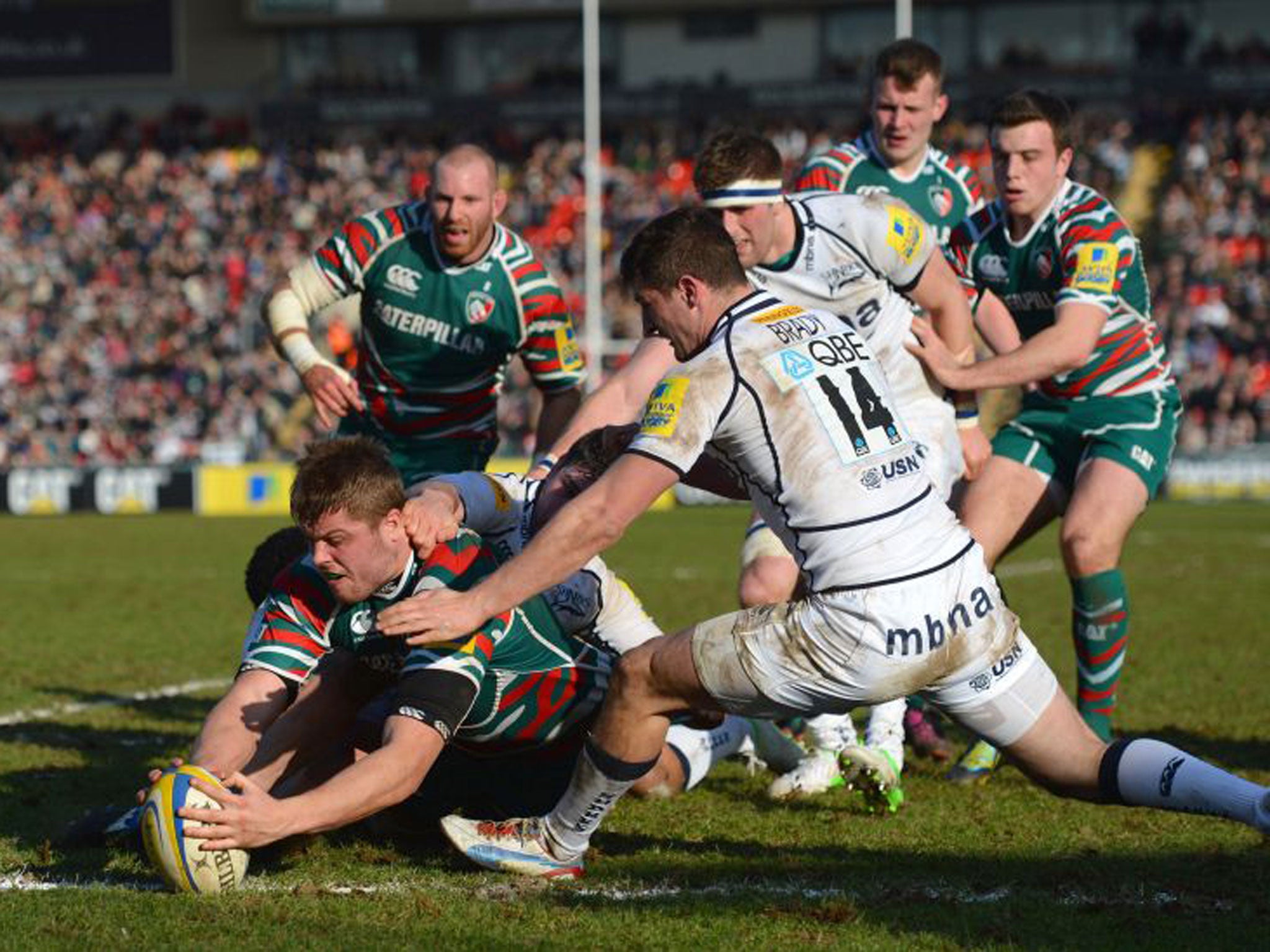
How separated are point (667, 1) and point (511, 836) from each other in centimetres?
3806

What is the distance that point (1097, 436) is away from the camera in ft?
24.6

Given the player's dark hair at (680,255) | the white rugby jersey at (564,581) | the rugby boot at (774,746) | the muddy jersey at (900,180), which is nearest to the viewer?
the player's dark hair at (680,255)

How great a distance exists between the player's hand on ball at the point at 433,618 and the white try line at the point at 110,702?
4260 millimetres

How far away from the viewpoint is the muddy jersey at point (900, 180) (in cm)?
843

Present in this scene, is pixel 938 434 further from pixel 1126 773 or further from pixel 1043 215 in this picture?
pixel 1126 773

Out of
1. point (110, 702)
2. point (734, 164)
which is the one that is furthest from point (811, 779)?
point (110, 702)

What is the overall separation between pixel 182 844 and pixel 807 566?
6.42 ft

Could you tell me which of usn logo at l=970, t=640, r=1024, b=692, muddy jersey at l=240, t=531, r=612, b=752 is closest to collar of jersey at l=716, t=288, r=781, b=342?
muddy jersey at l=240, t=531, r=612, b=752

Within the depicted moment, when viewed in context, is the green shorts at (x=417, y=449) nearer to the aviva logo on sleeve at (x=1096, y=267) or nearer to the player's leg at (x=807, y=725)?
the player's leg at (x=807, y=725)

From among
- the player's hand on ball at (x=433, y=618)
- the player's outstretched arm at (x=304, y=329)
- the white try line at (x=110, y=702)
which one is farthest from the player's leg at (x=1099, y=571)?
the white try line at (x=110, y=702)

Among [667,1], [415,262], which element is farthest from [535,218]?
[415,262]

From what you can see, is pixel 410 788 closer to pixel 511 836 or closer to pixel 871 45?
pixel 511 836

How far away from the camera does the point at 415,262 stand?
322 inches

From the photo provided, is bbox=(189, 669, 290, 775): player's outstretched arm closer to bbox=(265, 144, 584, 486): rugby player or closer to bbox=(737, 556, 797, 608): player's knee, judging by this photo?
bbox=(737, 556, 797, 608): player's knee
